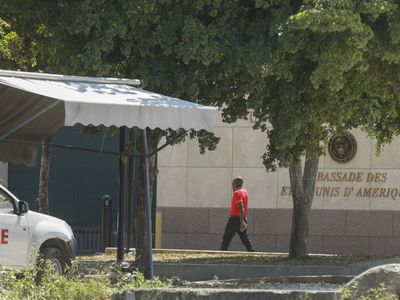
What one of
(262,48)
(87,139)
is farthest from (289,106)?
(87,139)

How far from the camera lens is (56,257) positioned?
569 inches

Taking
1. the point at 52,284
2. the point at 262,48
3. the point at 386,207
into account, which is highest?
the point at 262,48

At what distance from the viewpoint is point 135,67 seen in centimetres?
1518

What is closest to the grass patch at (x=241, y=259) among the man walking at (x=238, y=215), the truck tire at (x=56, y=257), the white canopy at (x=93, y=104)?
the man walking at (x=238, y=215)

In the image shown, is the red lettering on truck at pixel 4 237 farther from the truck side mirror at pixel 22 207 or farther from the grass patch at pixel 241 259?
the grass patch at pixel 241 259

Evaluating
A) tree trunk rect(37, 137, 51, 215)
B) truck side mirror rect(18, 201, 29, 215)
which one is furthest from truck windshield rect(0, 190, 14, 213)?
tree trunk rect(37, 137, 51, 215)

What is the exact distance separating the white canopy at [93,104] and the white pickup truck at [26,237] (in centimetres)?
133

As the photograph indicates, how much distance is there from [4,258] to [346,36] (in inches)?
200

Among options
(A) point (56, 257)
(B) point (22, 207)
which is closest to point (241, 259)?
(A) point (56, 257)

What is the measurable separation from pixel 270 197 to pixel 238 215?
304 cm

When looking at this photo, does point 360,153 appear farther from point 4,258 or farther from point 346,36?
point 4,258

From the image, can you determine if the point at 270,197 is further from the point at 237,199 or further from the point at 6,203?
the point at 6,203

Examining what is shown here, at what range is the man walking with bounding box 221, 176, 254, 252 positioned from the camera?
21391mm

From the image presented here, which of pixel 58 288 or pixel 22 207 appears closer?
pixel 58 288
